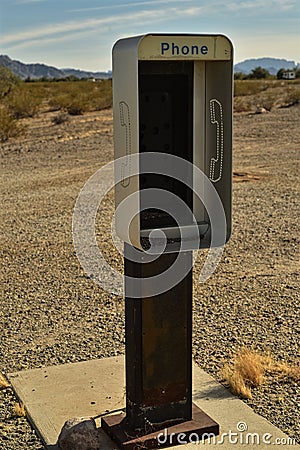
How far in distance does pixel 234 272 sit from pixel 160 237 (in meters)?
4.50

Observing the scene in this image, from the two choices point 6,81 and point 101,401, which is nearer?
point 101,401

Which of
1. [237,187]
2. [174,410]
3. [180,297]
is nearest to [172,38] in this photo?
[180,297]

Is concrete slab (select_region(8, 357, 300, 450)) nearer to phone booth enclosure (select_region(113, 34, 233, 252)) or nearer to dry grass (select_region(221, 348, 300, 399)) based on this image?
dry grass (select_region(221, 348, 300, 399))

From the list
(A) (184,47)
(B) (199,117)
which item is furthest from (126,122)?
(B) (199,117)

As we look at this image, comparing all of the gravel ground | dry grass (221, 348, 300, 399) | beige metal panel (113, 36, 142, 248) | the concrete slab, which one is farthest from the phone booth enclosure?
the gravel ground

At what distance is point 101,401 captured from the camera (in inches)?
200

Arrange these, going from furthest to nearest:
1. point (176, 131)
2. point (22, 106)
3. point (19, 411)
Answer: point (22, 106)
point (19, 411)
point (176, 131)

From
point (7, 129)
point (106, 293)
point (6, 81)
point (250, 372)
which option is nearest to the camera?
point (250, 372)

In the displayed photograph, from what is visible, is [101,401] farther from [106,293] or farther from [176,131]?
[106,293]

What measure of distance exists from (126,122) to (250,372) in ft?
7.66

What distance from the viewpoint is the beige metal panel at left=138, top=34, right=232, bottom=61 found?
3.85 metres

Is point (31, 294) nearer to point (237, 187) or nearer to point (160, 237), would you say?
point (160, 237)

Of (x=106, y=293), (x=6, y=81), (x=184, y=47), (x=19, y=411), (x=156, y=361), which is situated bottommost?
(x=19, y=411)

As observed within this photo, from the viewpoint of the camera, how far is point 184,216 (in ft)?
14.7
